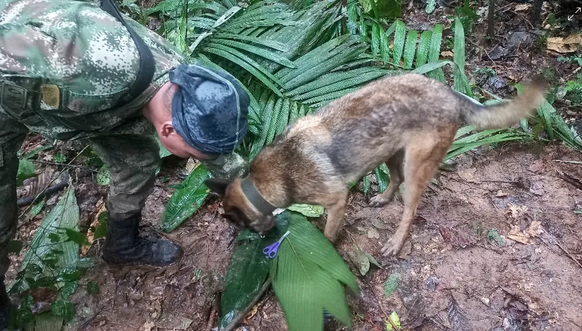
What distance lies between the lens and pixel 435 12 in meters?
6.18

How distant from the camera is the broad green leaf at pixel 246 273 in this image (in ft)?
10.4

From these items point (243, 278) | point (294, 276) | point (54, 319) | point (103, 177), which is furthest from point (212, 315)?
point (103, 177)

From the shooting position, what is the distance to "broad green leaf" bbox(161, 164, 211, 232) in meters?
3.86

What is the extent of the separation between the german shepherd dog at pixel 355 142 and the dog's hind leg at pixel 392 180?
454 mm

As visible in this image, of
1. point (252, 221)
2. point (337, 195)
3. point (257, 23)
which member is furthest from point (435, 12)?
point (252, 221)

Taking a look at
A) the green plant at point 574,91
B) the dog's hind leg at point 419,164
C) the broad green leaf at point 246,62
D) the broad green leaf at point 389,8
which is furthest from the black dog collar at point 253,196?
the green plant at point 574,91

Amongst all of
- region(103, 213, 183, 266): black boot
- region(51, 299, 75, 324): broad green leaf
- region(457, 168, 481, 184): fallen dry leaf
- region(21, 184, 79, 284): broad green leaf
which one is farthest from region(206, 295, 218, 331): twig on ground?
region(457, 168, 481, 184): fallen dry leaf

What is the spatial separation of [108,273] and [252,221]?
135 cm

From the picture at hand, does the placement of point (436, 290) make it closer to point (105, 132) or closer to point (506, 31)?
point (105, 132)

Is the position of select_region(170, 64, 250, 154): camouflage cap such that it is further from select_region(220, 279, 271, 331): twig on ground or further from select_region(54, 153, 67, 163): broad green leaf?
select_region(54, 153, 67, 163): broad green leaf

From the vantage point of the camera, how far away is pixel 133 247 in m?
3.52

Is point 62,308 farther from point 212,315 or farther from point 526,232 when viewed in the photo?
point 526,232

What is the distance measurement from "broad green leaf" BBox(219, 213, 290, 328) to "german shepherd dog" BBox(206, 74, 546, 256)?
193 millimetres

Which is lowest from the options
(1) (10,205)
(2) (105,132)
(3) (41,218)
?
(3) (41,218)
